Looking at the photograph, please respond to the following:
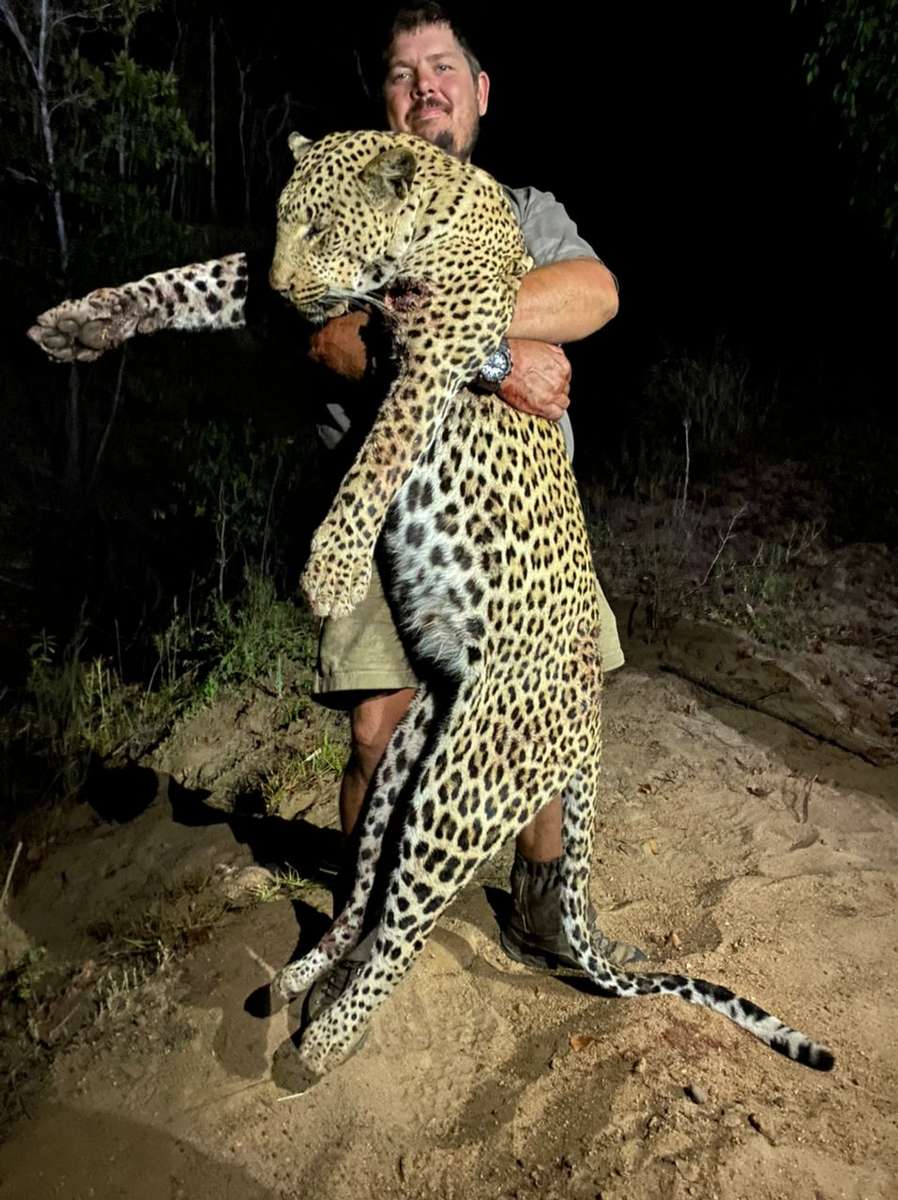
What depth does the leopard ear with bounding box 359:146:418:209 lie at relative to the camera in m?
2.44

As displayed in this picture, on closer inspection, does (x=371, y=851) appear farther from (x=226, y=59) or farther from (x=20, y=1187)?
(x=226, y=59)

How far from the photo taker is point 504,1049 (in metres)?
3.07

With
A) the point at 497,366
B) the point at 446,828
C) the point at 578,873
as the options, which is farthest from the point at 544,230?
the point at 578,873

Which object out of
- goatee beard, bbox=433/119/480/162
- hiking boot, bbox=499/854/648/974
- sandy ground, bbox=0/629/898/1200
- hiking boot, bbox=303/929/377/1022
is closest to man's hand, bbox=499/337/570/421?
goatee beard, bbox=433/119/480/162

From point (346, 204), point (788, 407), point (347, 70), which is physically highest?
point (347, 70)

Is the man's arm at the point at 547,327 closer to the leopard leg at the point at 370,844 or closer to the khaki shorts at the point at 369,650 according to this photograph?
the khaki shorts at the point at 369,650

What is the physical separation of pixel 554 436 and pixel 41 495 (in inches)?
205

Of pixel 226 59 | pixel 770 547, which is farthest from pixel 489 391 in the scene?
pixel 226 59

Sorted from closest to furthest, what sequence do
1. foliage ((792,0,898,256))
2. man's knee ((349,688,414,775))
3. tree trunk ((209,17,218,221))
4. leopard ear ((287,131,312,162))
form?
leopard ear ((287,131,312,162)) < man's knee ((349,688,414,775)) < foliage ((792,0,898,256)) < tree trunk ((209,17,218,221))

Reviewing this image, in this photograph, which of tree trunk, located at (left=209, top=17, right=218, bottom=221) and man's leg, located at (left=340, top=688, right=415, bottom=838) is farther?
tree trunk, located at (left=209, top=17, right=218, bottom=221)

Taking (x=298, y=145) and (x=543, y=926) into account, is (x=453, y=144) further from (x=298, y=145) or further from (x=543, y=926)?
(x=543, y=926)

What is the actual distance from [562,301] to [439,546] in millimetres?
694

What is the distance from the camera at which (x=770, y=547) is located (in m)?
6.77

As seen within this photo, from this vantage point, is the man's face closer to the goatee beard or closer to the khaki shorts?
the goatee beard
